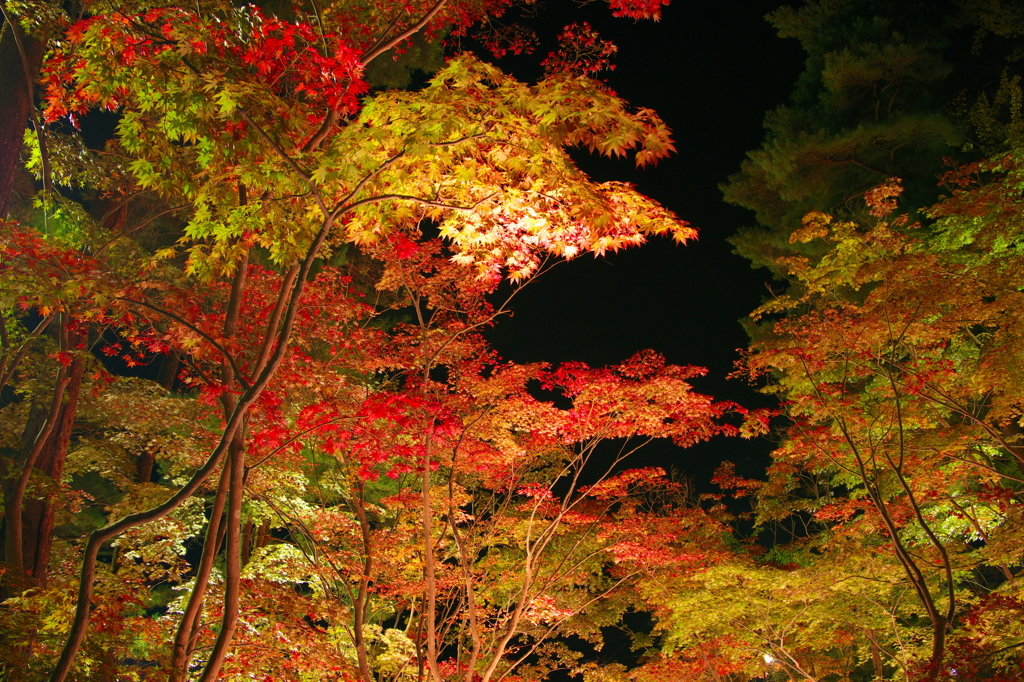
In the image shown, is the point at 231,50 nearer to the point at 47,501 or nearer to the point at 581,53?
the point at 581,53

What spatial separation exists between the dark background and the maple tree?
7.85 metres

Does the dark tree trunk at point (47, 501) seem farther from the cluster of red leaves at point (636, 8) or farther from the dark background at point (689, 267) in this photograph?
the dark background at point (689, 267)

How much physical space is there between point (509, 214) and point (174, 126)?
2.01m

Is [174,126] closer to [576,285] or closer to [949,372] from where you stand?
[949,372]

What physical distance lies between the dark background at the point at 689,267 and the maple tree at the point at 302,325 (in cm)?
785

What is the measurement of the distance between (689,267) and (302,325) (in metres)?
13.6

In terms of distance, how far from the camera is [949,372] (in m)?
7.89

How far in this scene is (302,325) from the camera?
6.64m

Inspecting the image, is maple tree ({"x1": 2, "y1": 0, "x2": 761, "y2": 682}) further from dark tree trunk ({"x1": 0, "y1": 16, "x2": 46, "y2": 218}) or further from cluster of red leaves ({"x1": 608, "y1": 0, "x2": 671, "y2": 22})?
dark tree trunk ({"x1": 0, "y1": 16, "x2": 46, "y2": 218})

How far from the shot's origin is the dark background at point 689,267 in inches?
659

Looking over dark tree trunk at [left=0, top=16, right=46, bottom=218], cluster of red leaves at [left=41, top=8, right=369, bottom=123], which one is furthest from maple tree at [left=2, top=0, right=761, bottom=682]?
dark tree trunk at [left=0, top=16, right=46, bottom=218]

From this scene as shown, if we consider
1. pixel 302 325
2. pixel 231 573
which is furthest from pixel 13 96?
pixel 231 573

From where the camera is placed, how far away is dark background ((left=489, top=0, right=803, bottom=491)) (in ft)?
55.0

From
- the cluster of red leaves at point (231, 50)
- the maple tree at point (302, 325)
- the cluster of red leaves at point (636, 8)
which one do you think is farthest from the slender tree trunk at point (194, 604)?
the cluster of red leaves at point (636, 8)
